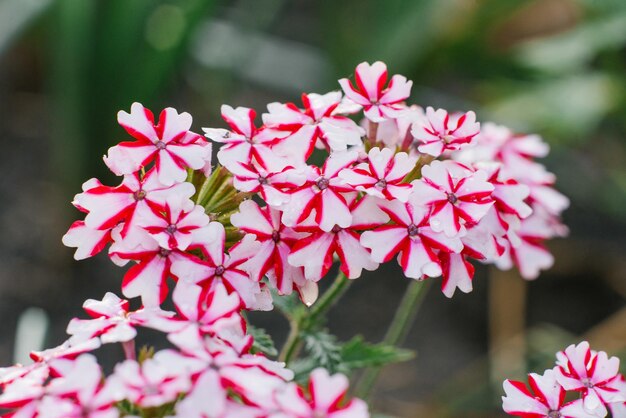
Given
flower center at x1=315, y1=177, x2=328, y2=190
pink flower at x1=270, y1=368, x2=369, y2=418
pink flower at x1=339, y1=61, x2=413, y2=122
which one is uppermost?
pink flower at x1=339, y1=61, x2=413, y2=122

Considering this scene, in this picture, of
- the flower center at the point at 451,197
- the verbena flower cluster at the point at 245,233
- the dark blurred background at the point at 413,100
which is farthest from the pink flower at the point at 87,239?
the dark blurred background at the point at 413,100

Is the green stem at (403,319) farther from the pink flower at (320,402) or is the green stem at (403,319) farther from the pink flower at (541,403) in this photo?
the pink flower at (320,402)

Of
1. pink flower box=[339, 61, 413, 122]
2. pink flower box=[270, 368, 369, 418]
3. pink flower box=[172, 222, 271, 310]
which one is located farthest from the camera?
pink flower box=[339, 61, 413, 122]

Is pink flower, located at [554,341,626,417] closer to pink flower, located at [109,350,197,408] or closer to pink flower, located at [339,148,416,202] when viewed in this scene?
pink flower, located at [339,148,416,202]

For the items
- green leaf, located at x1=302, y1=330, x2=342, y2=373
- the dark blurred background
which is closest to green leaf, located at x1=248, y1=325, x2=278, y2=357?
green leaf, located at x1=302, y1=330, x2=342, y2=373

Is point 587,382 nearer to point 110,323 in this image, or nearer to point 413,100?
point 110,323

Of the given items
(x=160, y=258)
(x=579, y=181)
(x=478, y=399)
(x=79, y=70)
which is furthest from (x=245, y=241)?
(x=579, y=181)

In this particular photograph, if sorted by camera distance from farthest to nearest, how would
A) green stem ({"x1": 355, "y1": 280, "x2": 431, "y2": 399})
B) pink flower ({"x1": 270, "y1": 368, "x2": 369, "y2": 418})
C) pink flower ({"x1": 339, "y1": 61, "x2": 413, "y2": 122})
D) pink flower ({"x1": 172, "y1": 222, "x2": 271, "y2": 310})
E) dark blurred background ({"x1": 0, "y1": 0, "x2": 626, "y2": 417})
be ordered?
dark blurred background ({"x1": 0, "y1": 0, "x2": 626, "y2": 417}), green stem ({"x1": 355, "y1": 280, "x2": 431, "y2": 399}), pink flower ({"x1": 339, "y1": 61, "x2": 413, "y2": 122}), pink flower ({"x1": 172, "y1": 222, "x2": 271, "y2": 310}), pink flower ({"x1": 270, "y1": 368, "x2": 369, "y2": 418})
